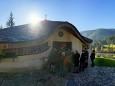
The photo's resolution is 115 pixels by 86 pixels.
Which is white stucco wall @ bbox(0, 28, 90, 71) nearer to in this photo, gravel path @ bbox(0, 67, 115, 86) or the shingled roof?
the shingled roof

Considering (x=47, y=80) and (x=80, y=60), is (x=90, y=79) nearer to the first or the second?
(x=47, y=80)

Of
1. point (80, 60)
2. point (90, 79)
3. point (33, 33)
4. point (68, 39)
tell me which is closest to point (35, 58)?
point (33, 33)

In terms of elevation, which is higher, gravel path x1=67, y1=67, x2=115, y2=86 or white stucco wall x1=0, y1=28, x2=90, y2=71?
white stucco wall x1=0, y1=28, x2=90, y2=71

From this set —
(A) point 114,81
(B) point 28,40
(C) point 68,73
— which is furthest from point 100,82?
(B) point 28,40

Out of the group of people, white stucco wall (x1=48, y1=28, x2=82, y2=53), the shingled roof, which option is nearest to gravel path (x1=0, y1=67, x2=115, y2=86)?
the group of people

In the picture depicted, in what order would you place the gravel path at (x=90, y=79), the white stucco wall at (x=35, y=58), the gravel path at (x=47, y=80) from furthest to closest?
the white stucco wall at (x=35, y=58) < the gravel path at (x=90, y=79) < the gravel path at (x=47, y=80)

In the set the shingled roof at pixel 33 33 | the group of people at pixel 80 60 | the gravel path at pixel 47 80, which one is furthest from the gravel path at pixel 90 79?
the shingled roof at pixel 33 33

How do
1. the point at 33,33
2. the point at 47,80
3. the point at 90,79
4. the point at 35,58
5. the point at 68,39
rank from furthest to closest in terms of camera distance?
the point at 68,39 < the point at 33,33 < the point at 35,58 < the point at 90,79 < the point at 47,80

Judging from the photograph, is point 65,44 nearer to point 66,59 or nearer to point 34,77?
point 66,59

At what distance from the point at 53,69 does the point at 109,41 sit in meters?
111

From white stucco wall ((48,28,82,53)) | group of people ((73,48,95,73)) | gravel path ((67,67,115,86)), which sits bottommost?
gravel path ((67,67,115,86))

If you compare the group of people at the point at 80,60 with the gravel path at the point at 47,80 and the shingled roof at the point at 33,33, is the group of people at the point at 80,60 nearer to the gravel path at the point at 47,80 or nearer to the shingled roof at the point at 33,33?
the gravel path at the point at 47,80

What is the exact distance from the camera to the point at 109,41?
420 ft

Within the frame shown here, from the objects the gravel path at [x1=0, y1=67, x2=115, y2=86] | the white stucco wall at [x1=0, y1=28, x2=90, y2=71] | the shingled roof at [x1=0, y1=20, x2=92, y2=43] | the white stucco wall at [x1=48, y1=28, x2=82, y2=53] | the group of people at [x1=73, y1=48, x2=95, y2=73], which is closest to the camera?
the gravel path at [x1=0, y1=67, x2=115, y2=86]
